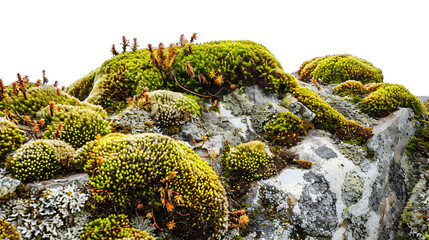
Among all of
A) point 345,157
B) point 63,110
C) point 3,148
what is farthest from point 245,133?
point 3,148

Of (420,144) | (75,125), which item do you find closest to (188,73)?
(75,125)

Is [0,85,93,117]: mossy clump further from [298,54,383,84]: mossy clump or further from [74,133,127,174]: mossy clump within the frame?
[298,54,383,84]: mossy clump

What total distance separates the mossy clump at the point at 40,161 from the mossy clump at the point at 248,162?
347 cm

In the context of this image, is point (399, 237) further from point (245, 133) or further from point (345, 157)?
point (245, 133)

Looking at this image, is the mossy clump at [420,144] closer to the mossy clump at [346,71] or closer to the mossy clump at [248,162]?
the mossy clump at [346,71]

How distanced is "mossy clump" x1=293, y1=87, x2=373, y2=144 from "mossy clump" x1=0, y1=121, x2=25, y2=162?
7786mm

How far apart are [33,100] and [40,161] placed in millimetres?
2588

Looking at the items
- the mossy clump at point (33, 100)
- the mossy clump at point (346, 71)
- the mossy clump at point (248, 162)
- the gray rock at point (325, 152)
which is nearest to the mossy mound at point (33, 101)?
the mossy clump at point (33, 100)

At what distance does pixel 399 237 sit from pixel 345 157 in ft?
8.08

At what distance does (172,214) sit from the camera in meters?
4.97

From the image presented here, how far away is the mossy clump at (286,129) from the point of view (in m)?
7.66

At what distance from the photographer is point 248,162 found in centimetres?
648

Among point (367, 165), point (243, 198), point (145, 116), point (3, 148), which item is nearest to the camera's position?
point (3, 148)

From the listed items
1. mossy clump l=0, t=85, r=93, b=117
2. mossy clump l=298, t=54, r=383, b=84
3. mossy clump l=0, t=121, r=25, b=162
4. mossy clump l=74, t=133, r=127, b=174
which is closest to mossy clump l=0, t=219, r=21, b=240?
mossy clump l=74, t=133, r=127, b=174
